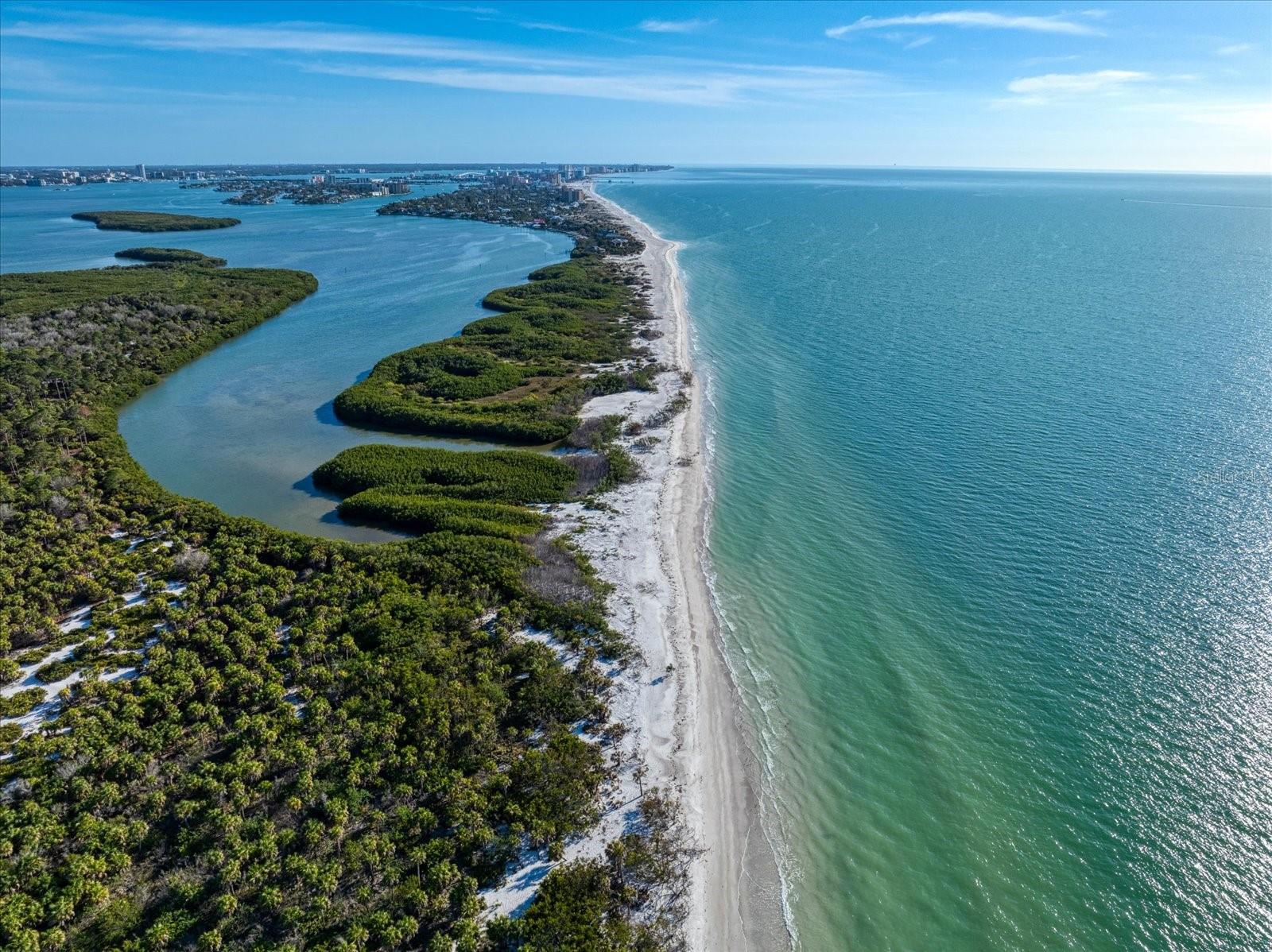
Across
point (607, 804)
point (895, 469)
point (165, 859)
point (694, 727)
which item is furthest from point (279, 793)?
point (895, 469)

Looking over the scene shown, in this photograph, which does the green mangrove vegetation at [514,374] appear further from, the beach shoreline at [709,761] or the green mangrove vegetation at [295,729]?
the beach shoreline at [709,761]

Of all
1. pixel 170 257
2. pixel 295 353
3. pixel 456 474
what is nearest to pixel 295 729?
pixel 456 474

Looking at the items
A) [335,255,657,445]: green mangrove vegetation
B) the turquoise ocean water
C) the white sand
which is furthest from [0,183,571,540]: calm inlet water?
the white sand

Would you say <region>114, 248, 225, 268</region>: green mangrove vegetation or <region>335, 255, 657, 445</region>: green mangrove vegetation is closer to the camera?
<region>335, 255, 657, 445</region>: green mangrove vegetation

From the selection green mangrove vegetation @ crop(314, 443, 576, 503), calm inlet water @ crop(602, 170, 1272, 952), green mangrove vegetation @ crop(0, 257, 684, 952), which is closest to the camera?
green mangrove vegetation @ crop(0, 257, 684, 952)

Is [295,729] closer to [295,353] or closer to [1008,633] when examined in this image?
[1008,633]

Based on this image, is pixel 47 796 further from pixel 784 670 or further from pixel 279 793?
pixel 784 670

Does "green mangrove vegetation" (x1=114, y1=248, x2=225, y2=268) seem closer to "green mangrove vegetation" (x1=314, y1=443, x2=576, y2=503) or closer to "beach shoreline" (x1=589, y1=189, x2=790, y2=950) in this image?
"green mangrove vegetation" (x1=314, y1=443, x2=576, y2=503)
